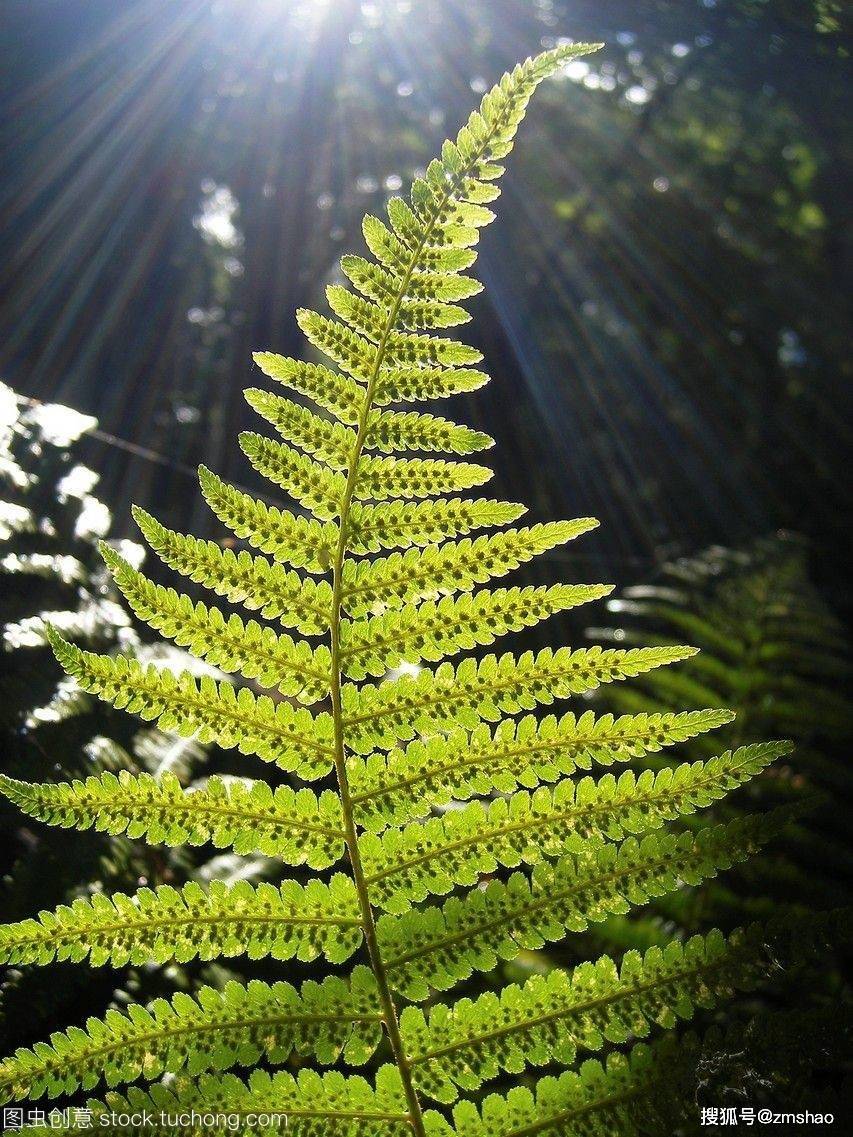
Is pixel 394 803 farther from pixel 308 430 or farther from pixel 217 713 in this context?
pixel 308 430

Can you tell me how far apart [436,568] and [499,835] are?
408 millimetres

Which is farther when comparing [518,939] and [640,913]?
[640,913]

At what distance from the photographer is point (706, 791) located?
1.15 metres

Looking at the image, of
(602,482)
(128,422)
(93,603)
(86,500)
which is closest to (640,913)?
(93,603)

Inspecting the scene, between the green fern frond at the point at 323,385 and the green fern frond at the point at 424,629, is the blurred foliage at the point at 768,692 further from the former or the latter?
the green fern frond at the point at 323,385

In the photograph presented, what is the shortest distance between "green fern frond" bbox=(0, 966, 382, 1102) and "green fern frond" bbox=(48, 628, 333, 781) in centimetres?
29

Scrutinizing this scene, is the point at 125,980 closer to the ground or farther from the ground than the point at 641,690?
closer to the ground

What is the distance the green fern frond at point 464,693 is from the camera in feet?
4.10

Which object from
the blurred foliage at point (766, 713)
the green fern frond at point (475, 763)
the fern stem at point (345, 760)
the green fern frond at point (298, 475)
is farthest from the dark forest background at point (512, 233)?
the green fern frond at point (475, 763)

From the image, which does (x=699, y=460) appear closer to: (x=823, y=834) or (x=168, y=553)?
(x=823, y=834)

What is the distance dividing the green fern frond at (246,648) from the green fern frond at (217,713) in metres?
0.04

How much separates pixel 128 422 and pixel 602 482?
14.0 ft

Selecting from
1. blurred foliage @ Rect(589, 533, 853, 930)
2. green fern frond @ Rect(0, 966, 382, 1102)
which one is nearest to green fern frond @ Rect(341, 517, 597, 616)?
green fern frond @ Rect(0, 966, 382, 1102)

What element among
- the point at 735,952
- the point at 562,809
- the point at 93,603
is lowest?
the point at 735,952
